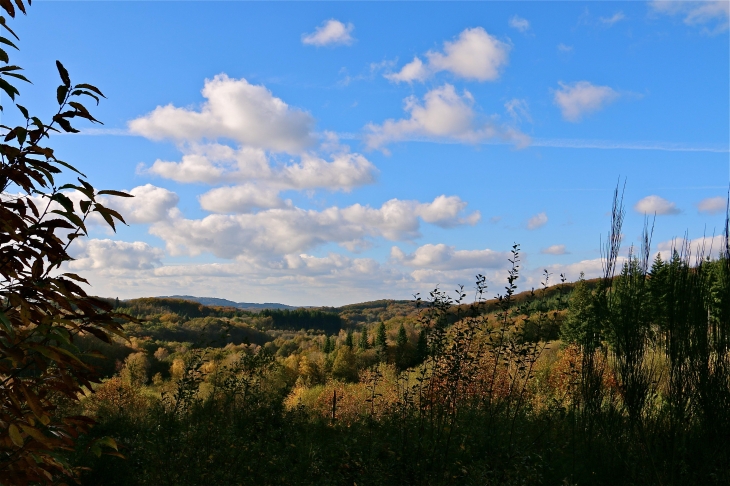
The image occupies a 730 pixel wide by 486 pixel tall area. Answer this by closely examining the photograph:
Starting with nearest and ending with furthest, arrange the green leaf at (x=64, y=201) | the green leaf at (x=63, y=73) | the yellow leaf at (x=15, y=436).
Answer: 1. the yellow leaf at (x=15, y=436)
2. the green leaf at (x=64, y=201)
3. the green leaf at (x=63, y=73)

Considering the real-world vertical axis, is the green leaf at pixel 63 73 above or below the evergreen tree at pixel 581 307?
above

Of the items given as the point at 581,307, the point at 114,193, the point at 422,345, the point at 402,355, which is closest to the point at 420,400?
the point at 402,355

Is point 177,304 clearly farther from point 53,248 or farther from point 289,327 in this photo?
point 53,248

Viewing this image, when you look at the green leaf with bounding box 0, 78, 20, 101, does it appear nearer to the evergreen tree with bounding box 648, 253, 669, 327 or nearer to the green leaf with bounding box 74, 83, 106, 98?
the green leaf with bounding box 74, 83, 106, 98

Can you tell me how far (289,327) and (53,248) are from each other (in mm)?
152014

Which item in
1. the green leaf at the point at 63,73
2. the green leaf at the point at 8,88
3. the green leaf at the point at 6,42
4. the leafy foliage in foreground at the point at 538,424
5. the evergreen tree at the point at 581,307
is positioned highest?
the green leaf at the point at 6,42

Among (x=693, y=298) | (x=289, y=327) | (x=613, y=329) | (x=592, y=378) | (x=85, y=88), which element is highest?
(x=85, y=88)

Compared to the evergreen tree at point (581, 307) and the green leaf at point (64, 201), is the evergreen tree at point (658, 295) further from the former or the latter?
the green leaf at point (64, 201)

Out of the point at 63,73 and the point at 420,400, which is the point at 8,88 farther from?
the point at 420,400

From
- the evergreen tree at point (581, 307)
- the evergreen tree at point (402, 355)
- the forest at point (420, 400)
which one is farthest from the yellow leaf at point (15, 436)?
the evergreen tree at point (402, 355)

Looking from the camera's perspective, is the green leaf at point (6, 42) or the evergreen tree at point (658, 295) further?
the evergreen tree at point (658, 295)

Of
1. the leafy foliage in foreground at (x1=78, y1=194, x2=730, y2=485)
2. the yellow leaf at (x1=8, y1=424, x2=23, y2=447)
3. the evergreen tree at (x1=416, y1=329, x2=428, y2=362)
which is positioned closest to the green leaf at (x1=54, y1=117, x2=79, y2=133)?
the yellow leaf at (x1=8, y1=424, x2=23, y2=447)

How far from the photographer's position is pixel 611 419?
5.52 meters

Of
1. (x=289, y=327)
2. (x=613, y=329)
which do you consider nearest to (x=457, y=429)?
(x=613, y=329)
